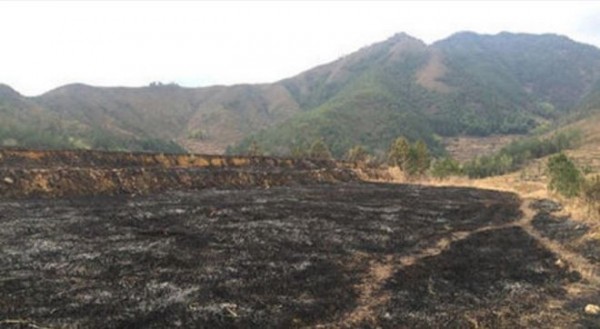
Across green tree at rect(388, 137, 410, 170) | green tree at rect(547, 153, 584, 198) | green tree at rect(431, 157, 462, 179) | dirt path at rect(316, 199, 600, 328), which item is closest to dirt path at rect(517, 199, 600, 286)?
dirt path at rect(316, 199, 600, 328)

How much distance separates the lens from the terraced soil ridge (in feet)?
169

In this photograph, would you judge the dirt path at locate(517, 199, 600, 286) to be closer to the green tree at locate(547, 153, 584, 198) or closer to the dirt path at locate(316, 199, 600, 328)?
the dirt path at locate(316, 199, 600, 328)

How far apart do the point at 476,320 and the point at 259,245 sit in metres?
14.0

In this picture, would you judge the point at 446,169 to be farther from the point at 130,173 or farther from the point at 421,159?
the point at 130,173

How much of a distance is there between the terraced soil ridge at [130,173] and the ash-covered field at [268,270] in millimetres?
5009

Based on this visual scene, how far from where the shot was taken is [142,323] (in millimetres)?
18969

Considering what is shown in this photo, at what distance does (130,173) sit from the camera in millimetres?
58906

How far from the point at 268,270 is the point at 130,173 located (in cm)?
3537

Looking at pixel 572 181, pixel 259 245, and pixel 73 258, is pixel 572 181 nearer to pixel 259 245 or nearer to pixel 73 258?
pixel 259 245

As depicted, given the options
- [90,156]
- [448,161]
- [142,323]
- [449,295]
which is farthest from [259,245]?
[448,161]

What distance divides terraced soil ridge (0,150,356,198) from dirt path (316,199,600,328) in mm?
30937

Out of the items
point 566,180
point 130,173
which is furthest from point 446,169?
point 130,173

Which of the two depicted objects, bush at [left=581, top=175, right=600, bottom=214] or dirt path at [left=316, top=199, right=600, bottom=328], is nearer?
dirt path at [left=316, top=199, right=600, bottom=328]

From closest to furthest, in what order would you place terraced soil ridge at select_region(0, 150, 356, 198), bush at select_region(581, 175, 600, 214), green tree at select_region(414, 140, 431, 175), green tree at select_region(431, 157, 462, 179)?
terraced soil ridge at select_region(0, 150, 356, 198), bush at select_region(581, 175, 600, 214), green tree at select_region(431, 157, 462, 179), green tree at select_region(414, 140, 431, 175)
